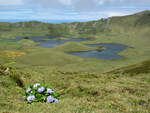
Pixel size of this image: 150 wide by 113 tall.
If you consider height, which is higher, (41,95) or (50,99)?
(41,95)

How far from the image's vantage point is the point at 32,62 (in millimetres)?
106062

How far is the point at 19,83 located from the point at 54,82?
6070 millimetres

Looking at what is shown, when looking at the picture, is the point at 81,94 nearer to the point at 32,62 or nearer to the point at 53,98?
the point at 53,98

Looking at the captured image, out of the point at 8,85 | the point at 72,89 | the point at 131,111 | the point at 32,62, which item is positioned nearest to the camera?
the point at 131,111

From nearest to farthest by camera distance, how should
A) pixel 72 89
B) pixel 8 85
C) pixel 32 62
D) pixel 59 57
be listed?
1. pixel 8 85
2. pixel 72 89
3. pixel 32 62
4. pixel 59 57

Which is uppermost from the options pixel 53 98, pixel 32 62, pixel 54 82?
pixel 53 98

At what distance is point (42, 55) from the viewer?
116000mm

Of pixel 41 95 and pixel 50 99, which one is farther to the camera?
pixel 41 95

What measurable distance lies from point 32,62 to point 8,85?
275 ft

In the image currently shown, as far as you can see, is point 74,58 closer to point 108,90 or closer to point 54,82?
point 54,82

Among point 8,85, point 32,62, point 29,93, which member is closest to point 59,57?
point 32,62

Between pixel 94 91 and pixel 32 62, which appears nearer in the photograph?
pixel 94 91

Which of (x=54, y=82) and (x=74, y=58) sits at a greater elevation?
(x=54, y=82)

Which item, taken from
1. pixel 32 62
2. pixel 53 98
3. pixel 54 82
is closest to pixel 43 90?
pixel 53 98
